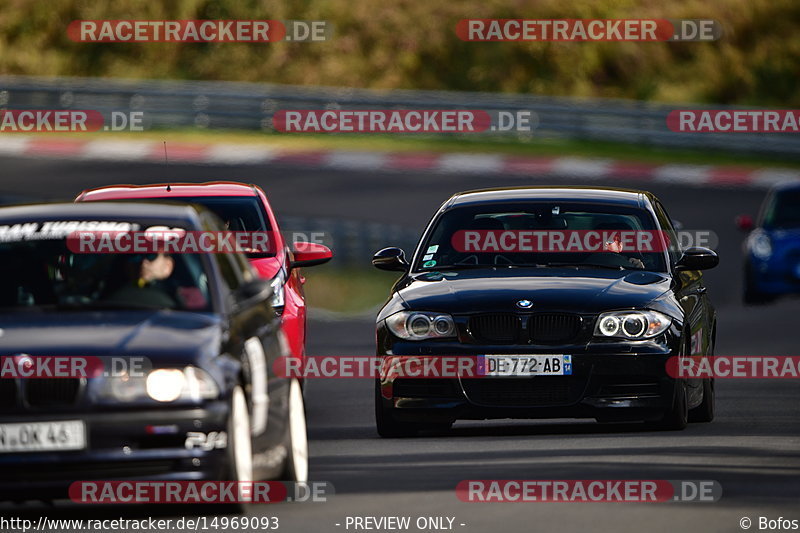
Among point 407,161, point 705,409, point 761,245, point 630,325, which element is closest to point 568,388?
point 630,325

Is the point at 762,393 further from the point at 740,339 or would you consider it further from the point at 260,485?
the point at 260,485

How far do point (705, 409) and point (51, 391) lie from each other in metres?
5.79

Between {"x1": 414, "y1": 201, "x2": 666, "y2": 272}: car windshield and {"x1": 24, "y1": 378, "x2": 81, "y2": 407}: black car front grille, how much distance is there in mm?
4863

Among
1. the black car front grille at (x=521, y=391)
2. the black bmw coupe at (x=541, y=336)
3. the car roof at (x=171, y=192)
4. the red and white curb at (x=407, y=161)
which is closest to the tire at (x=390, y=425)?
the black bmw coupe at (x=541, y=336)

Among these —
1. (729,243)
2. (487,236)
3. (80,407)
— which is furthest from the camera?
(729,243)

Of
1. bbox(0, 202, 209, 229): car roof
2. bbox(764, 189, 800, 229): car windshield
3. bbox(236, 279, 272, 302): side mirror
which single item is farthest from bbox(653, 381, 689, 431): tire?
bbox(764, 189, 800, 229): car windshield

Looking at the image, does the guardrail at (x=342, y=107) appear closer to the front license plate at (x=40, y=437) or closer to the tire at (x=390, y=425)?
→ the tire at (x=390, y=425)

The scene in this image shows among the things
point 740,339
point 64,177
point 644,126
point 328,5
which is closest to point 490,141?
point 644,126

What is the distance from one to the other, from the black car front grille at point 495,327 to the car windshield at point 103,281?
112 inches

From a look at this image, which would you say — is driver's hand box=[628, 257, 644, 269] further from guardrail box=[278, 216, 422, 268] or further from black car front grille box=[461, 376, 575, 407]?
guardrail box=[278, 216, 422, 268]

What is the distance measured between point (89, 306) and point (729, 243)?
23.7m

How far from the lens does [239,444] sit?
8.71 m

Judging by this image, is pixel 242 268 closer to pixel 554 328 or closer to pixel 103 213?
pixel 103 213

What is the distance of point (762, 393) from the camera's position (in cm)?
1533
